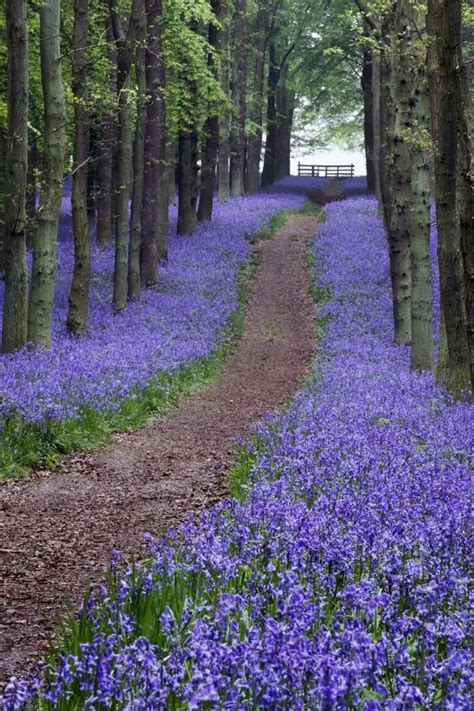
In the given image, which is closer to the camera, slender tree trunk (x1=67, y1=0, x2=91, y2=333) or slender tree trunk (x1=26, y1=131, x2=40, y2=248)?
slender tree trunk (x1=67, y1=0, x2=91, y2=333)

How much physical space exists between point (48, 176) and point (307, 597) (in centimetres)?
1243

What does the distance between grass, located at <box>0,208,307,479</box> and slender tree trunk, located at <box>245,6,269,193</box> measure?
1118 inches

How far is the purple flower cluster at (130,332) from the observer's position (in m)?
12.6

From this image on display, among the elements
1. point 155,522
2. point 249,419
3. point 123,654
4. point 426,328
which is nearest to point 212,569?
point 123,654

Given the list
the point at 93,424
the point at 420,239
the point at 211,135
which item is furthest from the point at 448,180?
the point at 211,135

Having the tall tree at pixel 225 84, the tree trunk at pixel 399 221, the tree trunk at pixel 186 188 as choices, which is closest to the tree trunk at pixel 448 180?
the tree trunk at pixel 399 221

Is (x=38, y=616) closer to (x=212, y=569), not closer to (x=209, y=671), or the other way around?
(x=212, y=569)

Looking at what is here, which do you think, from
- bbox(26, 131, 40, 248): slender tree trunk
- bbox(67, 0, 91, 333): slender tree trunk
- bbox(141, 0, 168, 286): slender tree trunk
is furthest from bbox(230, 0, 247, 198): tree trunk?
bbox(67, 0, 91, 333): slender tree trunk

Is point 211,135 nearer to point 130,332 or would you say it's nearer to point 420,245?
point 130,332

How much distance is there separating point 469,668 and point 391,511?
9.54ft

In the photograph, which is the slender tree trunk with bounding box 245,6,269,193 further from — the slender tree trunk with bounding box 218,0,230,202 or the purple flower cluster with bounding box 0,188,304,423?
the purple flower cluster with bounding box 0,188,304,423

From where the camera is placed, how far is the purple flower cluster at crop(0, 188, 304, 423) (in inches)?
497

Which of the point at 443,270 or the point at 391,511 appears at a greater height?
the point at 443,270

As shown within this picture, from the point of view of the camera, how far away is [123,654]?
3.73m
